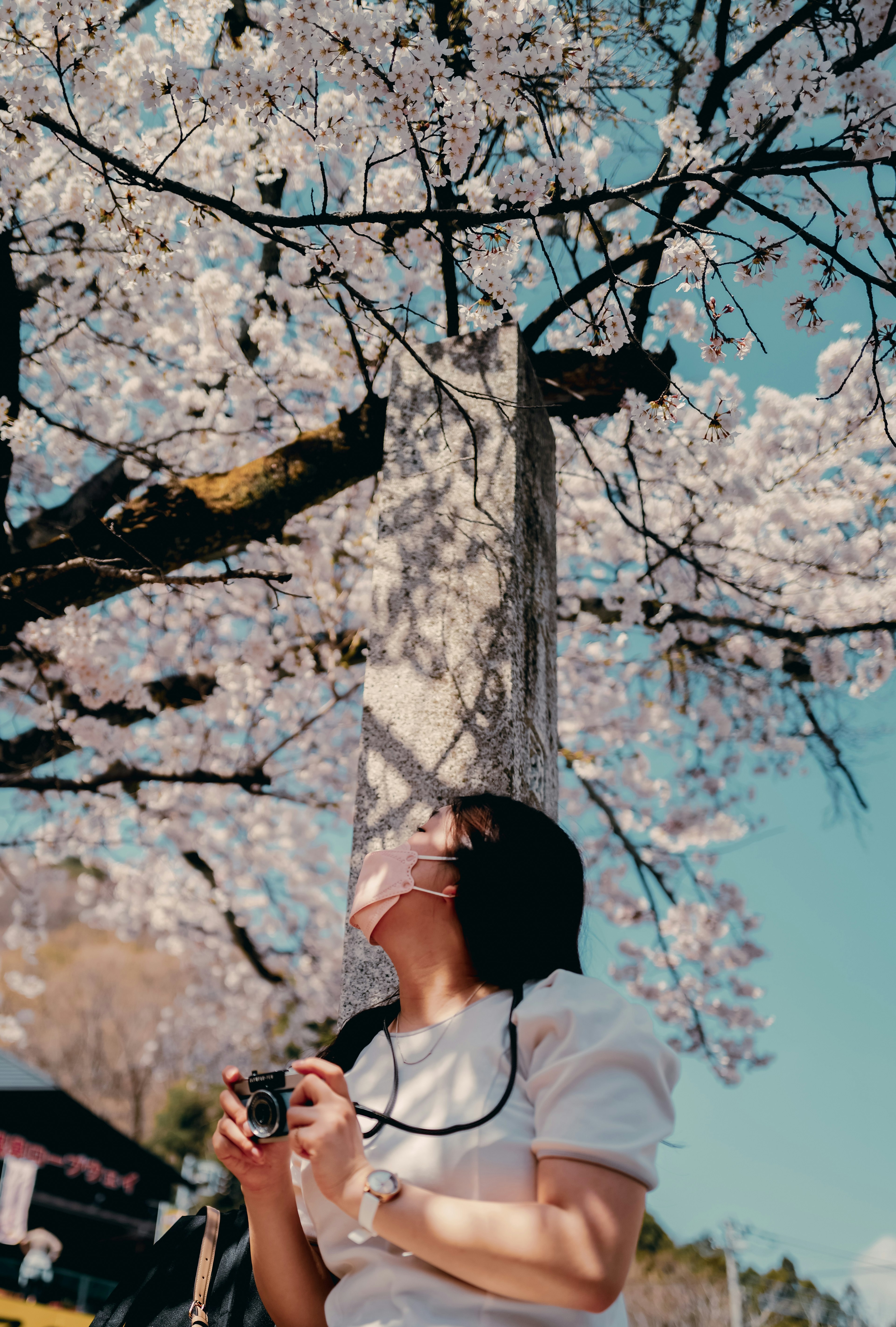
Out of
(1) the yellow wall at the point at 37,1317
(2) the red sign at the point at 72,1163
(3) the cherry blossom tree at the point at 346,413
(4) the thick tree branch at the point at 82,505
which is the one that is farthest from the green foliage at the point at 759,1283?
(4) the thick tree branch at the point at 82,505

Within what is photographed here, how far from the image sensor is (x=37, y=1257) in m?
9.69

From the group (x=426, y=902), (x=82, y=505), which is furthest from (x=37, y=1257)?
(x=426, y=902)

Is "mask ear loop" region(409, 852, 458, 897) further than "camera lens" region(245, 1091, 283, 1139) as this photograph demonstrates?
Yes

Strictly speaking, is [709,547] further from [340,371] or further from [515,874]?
[515,874]

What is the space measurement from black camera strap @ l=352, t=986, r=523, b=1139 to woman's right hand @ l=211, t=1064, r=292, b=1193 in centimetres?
12

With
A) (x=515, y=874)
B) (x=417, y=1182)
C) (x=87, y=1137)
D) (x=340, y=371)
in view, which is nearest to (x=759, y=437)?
(x=340, y=371)

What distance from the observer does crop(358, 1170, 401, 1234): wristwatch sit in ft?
3.11

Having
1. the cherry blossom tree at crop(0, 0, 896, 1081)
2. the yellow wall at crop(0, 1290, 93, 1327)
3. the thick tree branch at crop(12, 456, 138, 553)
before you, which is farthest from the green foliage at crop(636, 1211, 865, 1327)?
the thick tree branch at crop(12, 456, 138, 553)

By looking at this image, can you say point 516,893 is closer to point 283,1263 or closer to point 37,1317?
point 283,1263

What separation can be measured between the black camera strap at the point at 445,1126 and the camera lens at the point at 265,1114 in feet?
0.32

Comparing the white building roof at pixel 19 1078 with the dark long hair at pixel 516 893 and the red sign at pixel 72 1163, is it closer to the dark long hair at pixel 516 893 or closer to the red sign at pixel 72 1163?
the red sign at pixel 72 1163

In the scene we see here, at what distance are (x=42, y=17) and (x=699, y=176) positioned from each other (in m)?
1.94

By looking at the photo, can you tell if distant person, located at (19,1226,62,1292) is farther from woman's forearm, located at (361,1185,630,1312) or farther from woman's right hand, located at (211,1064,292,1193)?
woman's forearm, located at (361,1185,630,1312)

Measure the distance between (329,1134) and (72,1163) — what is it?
12.0 meters
